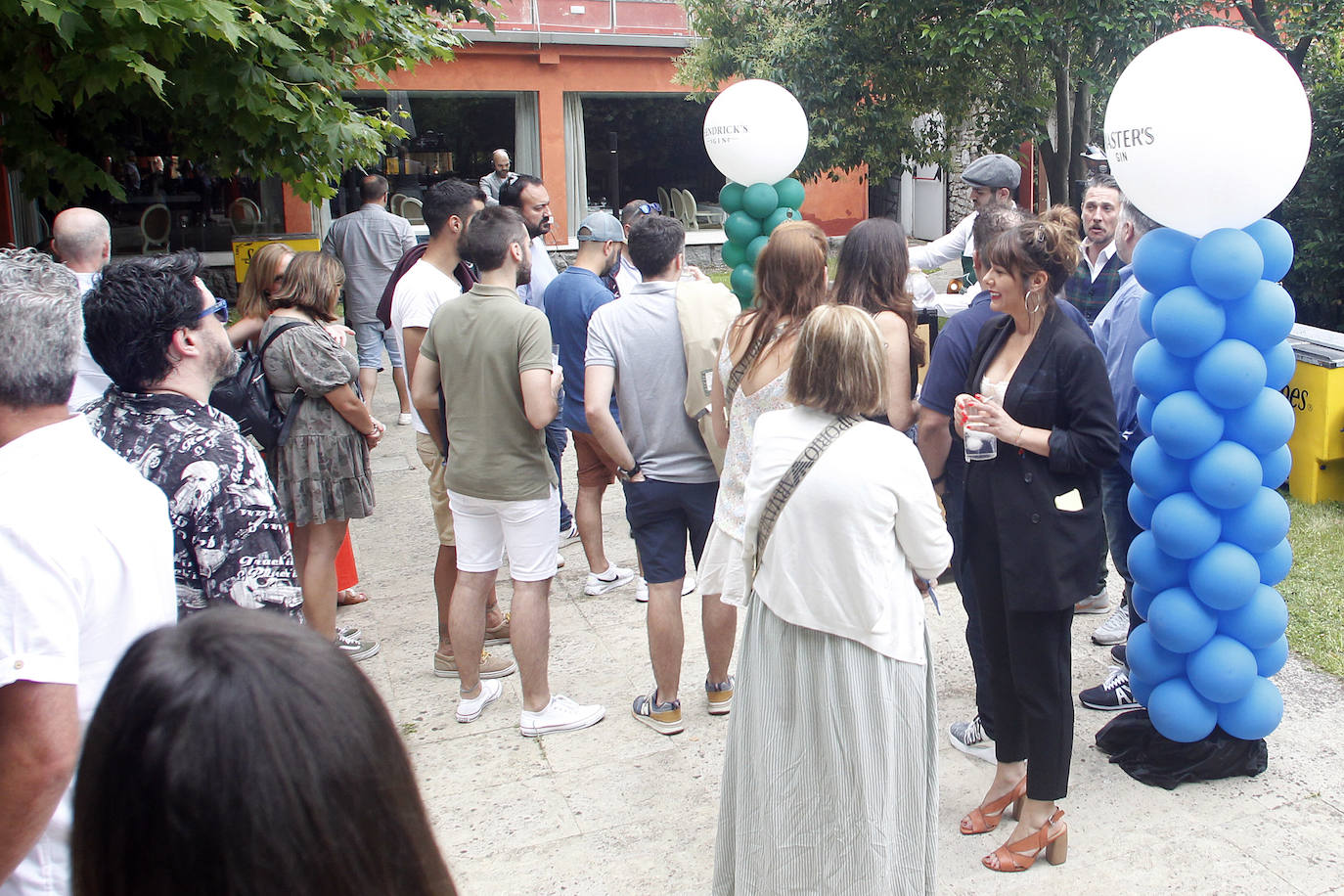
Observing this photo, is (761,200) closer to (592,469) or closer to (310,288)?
(592,469)

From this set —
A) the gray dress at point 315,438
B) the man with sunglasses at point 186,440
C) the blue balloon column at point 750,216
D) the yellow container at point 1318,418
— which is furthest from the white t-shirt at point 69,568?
the yellow container at point 1318,418

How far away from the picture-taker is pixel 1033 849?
3.24m

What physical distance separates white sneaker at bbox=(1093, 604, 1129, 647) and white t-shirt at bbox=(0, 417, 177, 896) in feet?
13.0

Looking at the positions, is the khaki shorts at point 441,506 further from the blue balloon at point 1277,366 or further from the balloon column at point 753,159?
the blue balloon at point 1277,366

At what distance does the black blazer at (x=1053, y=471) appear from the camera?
3119 millimetres

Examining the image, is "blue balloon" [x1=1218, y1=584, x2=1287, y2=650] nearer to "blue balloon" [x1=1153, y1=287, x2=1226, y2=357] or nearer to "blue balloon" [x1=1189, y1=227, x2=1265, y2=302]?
"blue balloon" [x1=1153, y1=287, x2=1226, y2=357]

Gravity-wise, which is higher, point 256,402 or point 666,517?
point 256,402

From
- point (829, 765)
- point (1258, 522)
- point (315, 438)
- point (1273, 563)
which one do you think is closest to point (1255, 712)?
point (1273, 563)

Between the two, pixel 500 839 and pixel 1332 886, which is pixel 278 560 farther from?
pixel 1332 886

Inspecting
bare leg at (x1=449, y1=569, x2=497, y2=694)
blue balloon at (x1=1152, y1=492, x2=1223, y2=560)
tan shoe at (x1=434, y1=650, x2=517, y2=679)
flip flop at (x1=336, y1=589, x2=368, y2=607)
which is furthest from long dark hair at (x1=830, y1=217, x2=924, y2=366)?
flip flop at (x1=336, y1=589, x2=368, y2=607)

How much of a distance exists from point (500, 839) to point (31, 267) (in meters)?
2.18

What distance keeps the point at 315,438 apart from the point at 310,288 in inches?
23.6

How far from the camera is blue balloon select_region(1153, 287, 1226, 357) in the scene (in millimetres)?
3330

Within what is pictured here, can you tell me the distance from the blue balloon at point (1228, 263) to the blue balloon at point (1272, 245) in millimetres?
76
